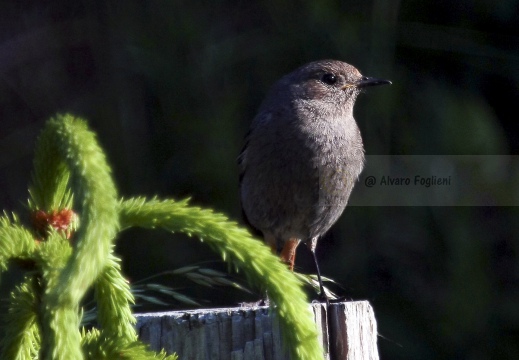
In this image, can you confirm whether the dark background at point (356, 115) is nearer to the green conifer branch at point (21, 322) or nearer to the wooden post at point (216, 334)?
the wooden post at point (216, 334)

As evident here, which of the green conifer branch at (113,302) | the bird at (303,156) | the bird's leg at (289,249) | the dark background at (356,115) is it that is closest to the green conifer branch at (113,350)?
the green conifer branch at (113,302)

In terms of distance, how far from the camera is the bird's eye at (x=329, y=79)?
4.33m

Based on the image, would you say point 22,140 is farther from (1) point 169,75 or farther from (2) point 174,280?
(2) point 174,280

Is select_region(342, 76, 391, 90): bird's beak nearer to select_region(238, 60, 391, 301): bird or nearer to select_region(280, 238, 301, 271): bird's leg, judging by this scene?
select_region(238, 60, 391, 301): bird

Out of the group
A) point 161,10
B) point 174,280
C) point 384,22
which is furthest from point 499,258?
point 161,10

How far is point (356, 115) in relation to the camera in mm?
4758

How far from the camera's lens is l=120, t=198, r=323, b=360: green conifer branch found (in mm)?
748

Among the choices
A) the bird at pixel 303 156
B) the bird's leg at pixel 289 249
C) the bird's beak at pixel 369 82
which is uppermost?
the bird's beak at pixel 369 82

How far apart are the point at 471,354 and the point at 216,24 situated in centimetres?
224

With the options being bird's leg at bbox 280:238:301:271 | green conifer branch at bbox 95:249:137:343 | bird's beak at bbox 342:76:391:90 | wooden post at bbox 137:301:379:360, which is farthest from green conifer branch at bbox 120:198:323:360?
bird's leg at bbox 280:238:301:271

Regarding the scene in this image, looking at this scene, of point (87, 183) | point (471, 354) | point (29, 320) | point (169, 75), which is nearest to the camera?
point (87, 183)

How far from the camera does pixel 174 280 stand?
176 inches

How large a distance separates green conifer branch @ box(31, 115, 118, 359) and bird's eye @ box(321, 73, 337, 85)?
3.63m

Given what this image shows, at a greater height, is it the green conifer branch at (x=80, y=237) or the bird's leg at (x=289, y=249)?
the bird's leg at (x=289, y=249)
